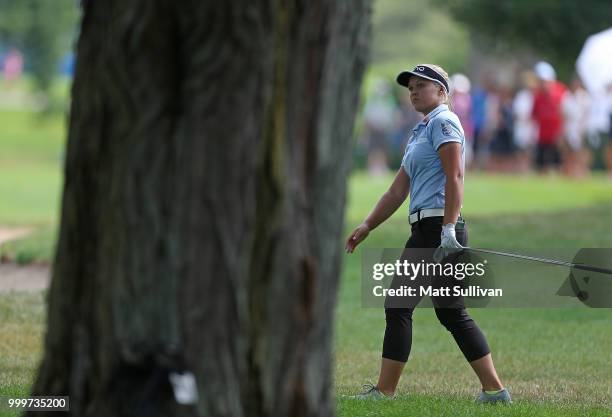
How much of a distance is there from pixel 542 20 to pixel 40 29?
3487 centimetres

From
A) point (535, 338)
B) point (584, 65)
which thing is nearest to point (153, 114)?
point (535, 338)

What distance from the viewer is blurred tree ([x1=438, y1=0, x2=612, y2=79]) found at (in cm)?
1934

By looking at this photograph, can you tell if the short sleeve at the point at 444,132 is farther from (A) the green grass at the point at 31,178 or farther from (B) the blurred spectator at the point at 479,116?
(B) the blurred spectator at the point at 479,116

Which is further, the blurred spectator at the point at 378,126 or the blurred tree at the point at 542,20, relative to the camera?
the blurred spectator at the point at 378,126

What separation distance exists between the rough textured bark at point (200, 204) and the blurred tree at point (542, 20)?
603 inches

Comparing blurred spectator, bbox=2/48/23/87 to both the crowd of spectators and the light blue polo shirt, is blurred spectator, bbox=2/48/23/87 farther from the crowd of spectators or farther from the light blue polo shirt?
the light blue polo shirt

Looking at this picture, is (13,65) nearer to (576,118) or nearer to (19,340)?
(576,118)

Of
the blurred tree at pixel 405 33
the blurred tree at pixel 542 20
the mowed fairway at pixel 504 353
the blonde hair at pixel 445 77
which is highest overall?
the blurred tree at pixel 405 33

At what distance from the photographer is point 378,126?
1405 inches

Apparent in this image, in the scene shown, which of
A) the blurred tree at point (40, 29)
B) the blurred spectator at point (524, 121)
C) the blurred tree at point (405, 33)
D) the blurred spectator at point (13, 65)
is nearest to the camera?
the blurred spectator at point (524, 121)

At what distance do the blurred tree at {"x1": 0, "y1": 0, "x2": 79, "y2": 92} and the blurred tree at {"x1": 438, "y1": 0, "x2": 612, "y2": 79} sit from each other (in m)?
32.6

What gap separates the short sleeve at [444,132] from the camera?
7.26 metres

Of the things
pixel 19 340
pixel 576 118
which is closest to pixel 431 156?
pixel 19 340

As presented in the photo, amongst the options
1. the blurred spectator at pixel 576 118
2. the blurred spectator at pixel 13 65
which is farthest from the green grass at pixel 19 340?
the blurred spectator at pixel 13 65
